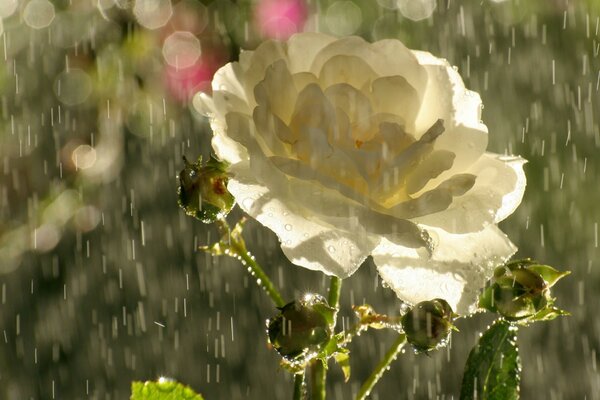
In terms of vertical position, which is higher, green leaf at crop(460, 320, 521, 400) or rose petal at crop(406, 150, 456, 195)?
rose petal at crop(406, 150, 456, 195)

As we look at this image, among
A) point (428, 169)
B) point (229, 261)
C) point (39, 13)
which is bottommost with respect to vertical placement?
point (229, 261)

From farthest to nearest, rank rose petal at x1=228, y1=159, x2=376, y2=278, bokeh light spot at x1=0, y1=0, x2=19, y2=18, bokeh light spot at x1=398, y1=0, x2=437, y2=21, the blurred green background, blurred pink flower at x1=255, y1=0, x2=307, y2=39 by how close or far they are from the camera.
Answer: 1. the blurred green background
2. bokeh light spot at x1=398, y1=0, x2=437, y2=21
3. bokeh light spot at x1=0, y1=0, x2=19, y2=18
4. blurred pink flower at x1=255, y1=0, x2=307, y2=39
5. rose petal at x1=228, y1=159, x2=376, y2=278

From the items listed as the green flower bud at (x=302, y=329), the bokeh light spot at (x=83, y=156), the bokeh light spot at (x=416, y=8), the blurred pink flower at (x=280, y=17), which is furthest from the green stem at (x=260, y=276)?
the bokeh light spot at (x=416, y=8)

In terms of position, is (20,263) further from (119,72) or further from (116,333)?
(119,72)

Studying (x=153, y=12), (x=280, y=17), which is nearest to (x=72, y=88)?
(x=153, y=12)

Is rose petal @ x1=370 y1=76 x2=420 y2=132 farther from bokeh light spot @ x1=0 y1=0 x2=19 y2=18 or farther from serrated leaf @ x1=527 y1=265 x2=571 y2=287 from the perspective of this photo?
bokeh light spot @ x1=0 y1=0 x2=19 y2=18

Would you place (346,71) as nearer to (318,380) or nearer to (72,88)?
(318,380)

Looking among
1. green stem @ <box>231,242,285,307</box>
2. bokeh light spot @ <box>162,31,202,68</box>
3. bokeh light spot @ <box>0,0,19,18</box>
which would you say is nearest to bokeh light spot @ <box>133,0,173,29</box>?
bokeh light spot @ <box>162,31,202,68</box>
